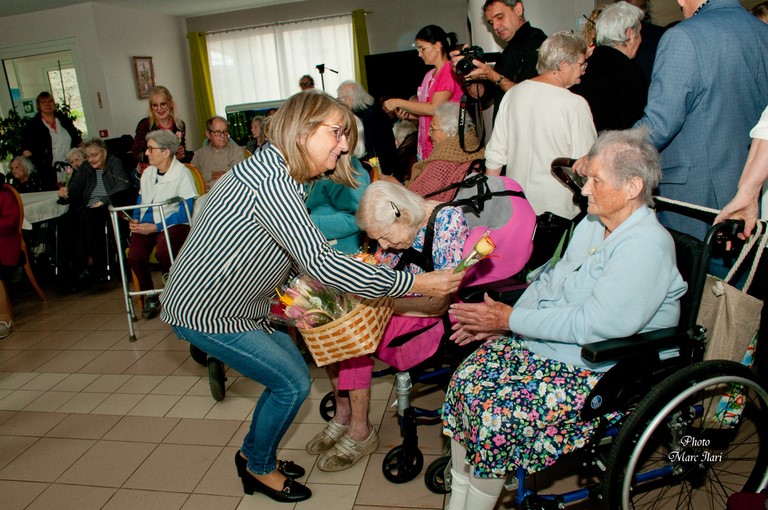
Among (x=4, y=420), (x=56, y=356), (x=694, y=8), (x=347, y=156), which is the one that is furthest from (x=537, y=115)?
(x=56, y=356)

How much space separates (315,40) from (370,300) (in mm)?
8800

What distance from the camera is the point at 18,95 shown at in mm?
8539

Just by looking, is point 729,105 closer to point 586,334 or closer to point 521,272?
point 521,272

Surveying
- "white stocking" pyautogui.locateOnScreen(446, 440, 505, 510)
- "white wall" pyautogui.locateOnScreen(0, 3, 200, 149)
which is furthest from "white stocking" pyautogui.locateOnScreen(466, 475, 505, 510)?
"white wall" pyautogui.locateOnScreen(0, 3, 200, 149)

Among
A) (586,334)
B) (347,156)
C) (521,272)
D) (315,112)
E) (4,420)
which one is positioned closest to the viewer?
(586,334)

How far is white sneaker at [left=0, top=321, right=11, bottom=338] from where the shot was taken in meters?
4.02

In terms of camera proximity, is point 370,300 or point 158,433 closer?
point 370,300

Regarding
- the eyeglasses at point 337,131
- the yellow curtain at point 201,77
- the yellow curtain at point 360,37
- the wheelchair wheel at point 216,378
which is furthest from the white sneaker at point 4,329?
the yellow curtain at point 201,77

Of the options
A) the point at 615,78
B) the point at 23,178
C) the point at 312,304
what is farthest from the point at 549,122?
the point at 23,178

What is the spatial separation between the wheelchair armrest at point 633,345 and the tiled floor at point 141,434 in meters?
0.92

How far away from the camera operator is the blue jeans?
1695 mm

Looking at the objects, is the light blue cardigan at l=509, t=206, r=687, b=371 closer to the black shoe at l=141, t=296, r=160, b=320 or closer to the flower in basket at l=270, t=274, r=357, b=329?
the flower in basket at l=270, t=274, r=357, b=329

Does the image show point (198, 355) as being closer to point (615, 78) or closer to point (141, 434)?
point (141, 434)

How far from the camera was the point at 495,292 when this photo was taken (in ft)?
6.40
